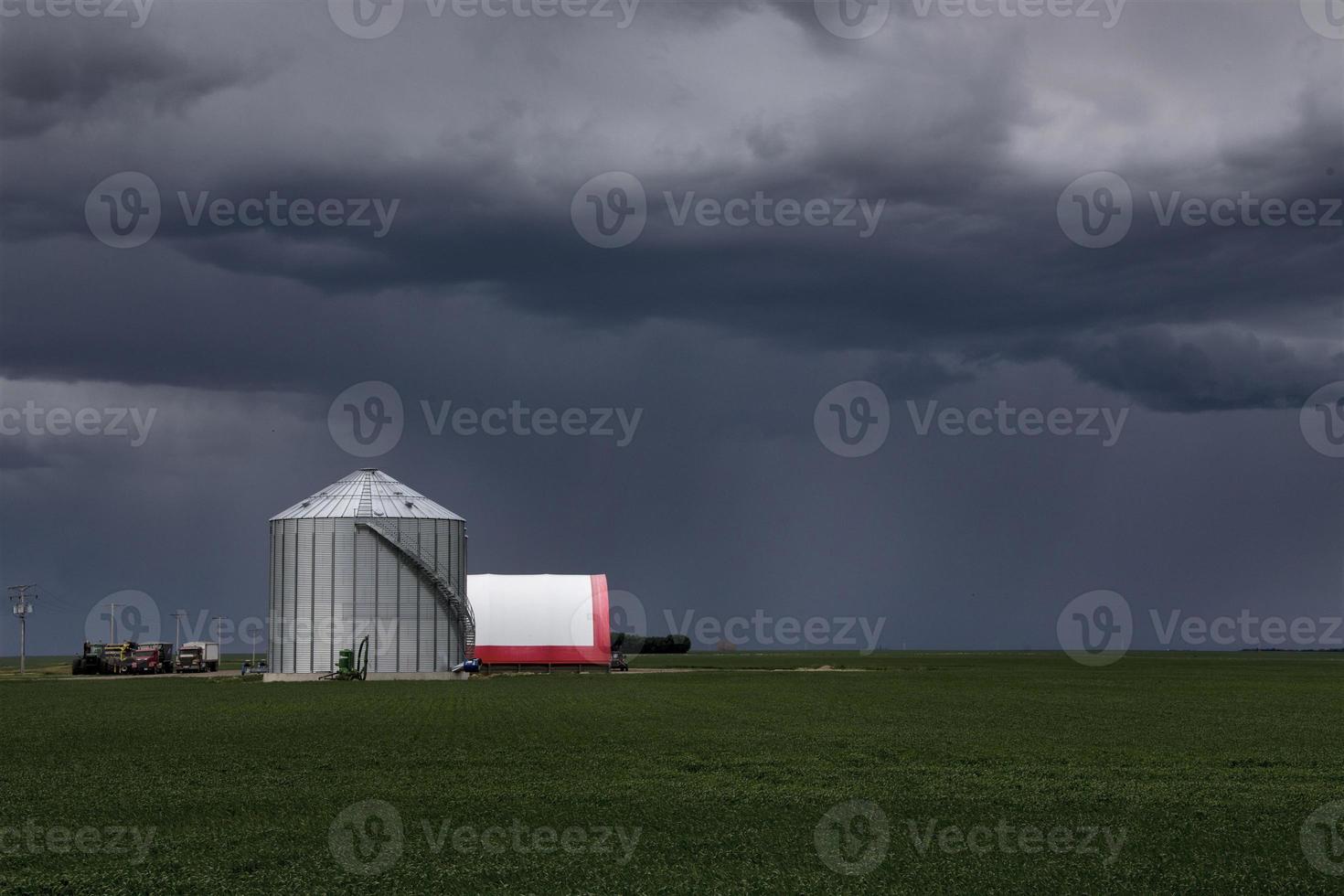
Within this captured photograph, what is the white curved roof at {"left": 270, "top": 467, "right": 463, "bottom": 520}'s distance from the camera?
8719 cm

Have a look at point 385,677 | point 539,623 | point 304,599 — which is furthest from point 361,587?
point 539,623

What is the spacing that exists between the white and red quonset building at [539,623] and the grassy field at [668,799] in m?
41.5

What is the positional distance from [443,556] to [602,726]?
145ft

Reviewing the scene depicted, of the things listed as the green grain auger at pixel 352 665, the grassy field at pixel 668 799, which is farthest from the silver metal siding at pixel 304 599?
the grassy field at pixel 668 799

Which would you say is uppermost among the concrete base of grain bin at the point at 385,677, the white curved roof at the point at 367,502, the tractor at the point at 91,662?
the white curved roof at the point at 367,502

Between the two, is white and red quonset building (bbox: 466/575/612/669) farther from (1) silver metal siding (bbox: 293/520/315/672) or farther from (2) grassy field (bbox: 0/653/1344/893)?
(2) grassy field (bbox: 0/653/1344/893)

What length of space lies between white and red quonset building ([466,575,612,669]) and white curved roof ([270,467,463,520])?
9688mm

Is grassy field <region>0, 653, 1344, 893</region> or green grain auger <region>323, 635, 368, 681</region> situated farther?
green grain auger <region>323, 635, 368, 681</region>

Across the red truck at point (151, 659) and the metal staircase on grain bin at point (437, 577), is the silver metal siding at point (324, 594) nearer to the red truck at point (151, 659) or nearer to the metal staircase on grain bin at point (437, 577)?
the metal staircase on grain bin at point (437, 577)

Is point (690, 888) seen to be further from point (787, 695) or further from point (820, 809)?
point (787, 695)

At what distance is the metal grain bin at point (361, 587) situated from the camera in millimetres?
85438

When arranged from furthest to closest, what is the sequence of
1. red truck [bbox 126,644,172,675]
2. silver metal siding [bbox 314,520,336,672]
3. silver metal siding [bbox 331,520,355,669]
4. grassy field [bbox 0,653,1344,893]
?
red truck [bbox 126,644,172,675], silver metal siding [bbox 314,520,336,672], silver metal siding [bbox 331,520,355,669], grassy field [bbox 0,653,1344,893]

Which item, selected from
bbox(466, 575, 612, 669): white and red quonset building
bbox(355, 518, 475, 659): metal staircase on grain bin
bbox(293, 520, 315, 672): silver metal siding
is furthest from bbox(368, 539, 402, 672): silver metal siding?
bbox(466, 575, 612, 669): white and red quonset building

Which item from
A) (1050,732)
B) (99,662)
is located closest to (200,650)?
(99,662)
